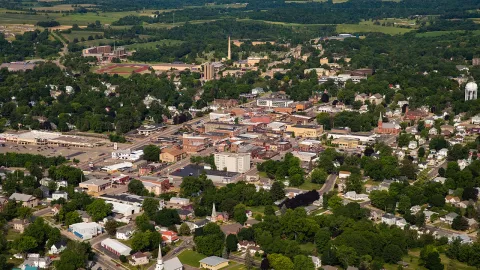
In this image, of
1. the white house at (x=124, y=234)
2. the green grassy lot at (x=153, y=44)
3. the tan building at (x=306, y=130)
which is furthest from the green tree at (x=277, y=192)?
the green grassy lot at (x=153, y=44)

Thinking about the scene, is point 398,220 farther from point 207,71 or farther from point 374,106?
point 207,71

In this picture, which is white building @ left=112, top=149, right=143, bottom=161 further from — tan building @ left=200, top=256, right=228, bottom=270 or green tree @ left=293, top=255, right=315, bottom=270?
green tree @ left=293, top=255, right=315, bottom=270

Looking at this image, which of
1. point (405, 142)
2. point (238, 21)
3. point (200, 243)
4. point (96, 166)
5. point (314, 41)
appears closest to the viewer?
point (200, 243)

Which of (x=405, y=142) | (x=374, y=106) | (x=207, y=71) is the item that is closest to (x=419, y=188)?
(x=405, y=142)

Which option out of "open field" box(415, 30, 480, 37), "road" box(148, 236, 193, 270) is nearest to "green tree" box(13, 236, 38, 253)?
"road" box(148, 236, 193, 270)

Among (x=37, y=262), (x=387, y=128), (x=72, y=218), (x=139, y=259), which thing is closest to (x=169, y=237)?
(x=139, y=259)
